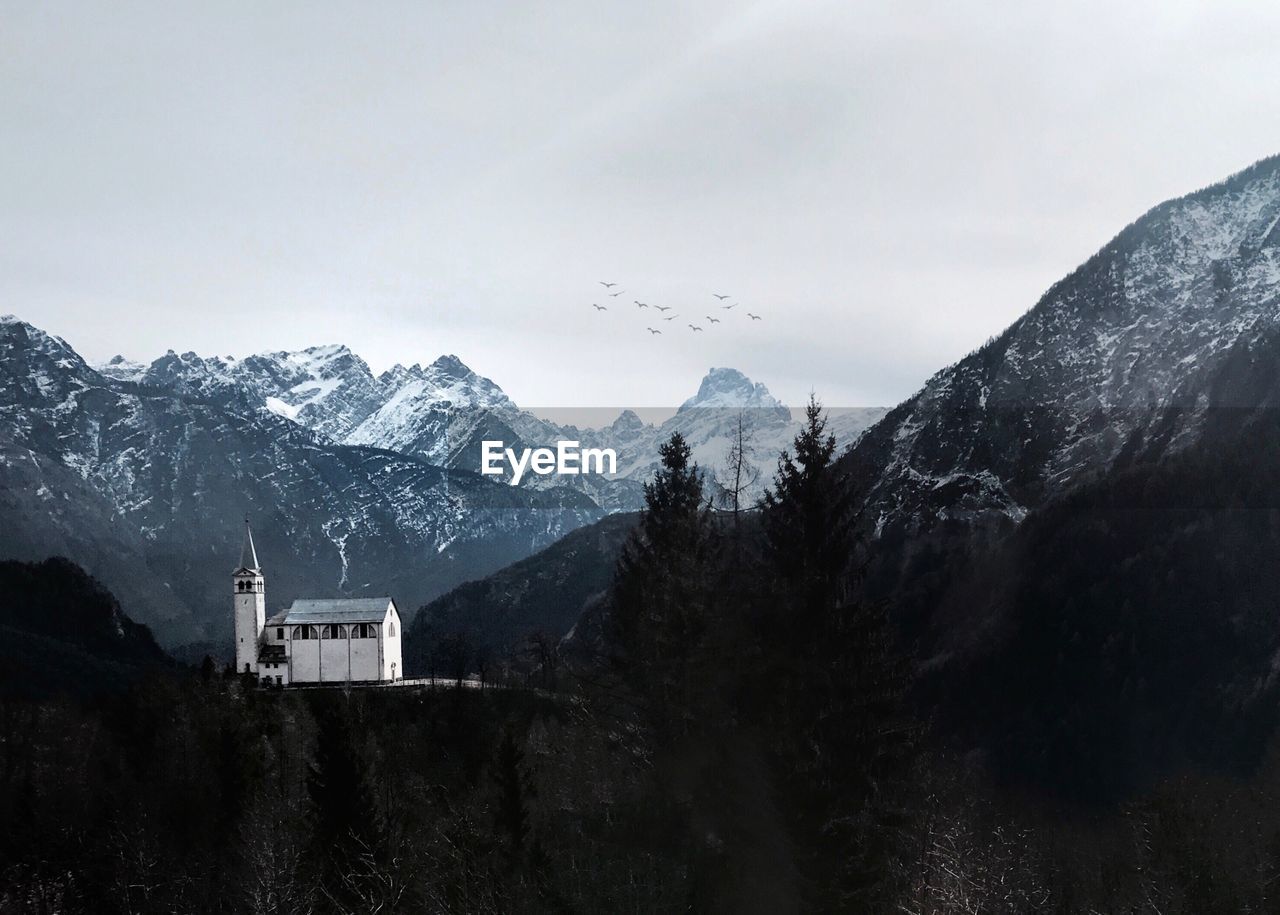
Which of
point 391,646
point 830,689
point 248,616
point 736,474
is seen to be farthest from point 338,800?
point 248,616

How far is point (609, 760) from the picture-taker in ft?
210

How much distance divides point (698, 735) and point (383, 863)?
23197 mm

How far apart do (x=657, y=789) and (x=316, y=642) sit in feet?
343

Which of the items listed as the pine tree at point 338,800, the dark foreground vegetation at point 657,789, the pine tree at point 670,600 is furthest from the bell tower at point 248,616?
the pine tree at point 670,600

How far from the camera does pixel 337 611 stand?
150m

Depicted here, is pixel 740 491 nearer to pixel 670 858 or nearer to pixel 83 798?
pixel 670 858

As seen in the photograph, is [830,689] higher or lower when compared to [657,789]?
higher

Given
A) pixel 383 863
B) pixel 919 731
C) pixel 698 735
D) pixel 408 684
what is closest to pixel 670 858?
pixel 698 735

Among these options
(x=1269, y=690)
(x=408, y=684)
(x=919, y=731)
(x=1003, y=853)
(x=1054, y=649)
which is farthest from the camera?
(x=1054, y=649)

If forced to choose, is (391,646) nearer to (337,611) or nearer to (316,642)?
(337,611)

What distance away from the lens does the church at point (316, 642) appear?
14725 cm

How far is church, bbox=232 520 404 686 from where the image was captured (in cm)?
14725

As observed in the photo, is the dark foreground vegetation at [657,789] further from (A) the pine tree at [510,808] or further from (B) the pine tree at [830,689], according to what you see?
(A) the pine tree at [510,808]

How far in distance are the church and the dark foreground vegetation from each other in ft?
22.4
